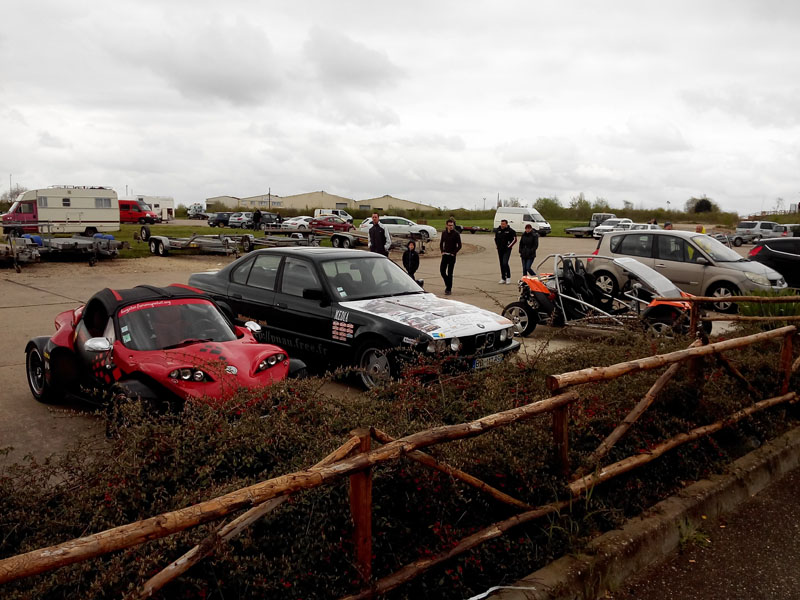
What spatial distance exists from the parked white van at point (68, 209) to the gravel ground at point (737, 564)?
3252cm

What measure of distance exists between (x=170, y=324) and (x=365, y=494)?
376 cm

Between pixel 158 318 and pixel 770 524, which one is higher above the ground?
pixel 158 318

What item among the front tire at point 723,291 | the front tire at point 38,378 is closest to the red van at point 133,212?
the front tire at point 723,291

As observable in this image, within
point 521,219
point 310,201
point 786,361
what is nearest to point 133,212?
point 521,219

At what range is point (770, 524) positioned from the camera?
4355 millimetres

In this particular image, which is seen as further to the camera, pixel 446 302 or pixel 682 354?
pixel 446 302

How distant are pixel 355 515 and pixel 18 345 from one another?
27.8 ft

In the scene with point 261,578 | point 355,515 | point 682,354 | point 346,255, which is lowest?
point 261,578

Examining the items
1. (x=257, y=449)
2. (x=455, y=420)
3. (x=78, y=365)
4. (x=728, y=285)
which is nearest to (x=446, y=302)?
(x=455, y=420)

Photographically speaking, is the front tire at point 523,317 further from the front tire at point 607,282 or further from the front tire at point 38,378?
the front tire at point 38,378

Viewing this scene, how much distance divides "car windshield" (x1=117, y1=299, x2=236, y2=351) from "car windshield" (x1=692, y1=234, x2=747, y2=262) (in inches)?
414

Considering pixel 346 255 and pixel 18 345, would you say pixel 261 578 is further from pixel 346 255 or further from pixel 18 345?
pixel 18 345

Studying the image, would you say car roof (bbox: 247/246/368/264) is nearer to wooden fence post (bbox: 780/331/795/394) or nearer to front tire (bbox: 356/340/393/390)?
front tire (bbox: 356/340/393/390)

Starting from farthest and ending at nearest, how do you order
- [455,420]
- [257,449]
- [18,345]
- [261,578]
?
[18,345] → [455,420] → [257,449] → [261,578]
